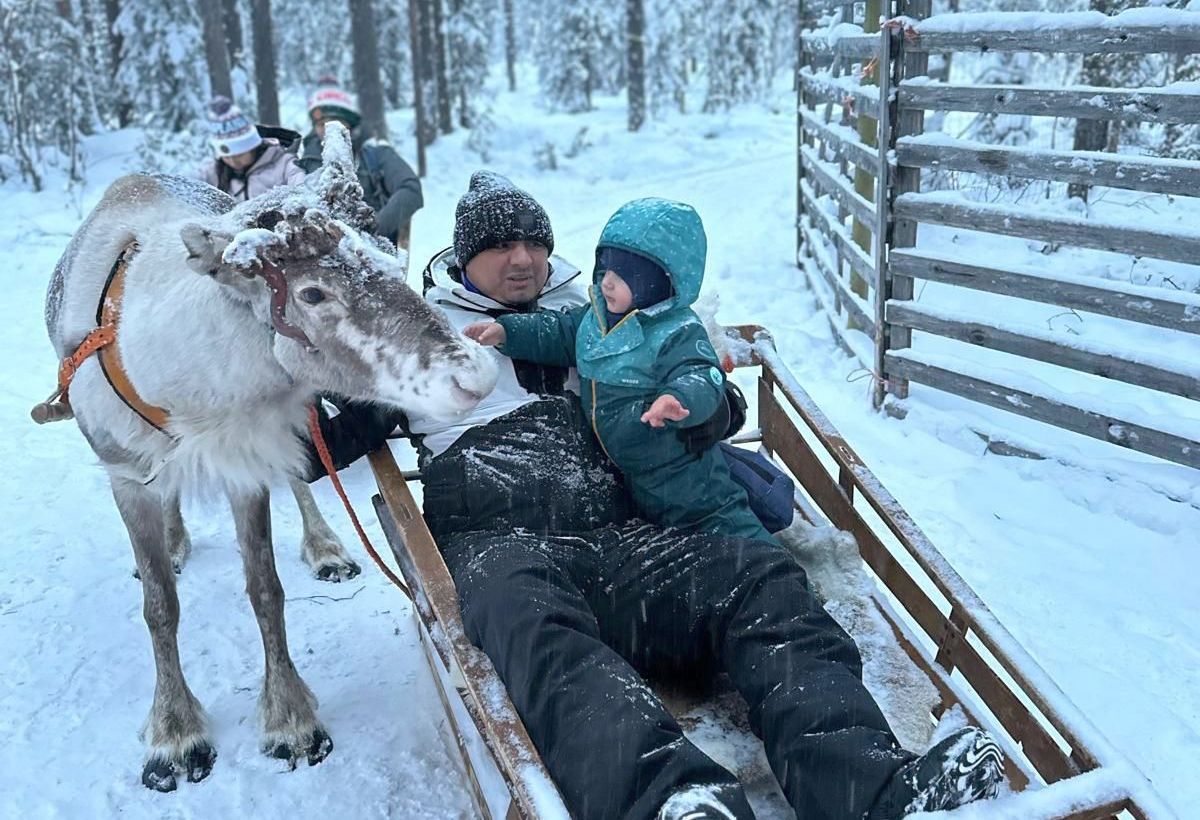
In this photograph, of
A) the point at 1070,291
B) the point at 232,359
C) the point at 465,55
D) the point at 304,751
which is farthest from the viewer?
the point at 465,55

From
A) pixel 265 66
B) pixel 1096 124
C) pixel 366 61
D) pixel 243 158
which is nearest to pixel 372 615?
pixel 243 158

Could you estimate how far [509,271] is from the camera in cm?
341

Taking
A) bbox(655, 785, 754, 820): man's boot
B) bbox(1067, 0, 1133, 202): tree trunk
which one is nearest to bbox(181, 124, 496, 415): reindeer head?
bbox(655, 785, 754, 820): man's boot

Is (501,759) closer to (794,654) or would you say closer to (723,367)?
(794,654)

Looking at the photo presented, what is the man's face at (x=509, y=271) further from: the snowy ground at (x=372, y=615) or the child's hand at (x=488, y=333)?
the snowy ground at (x=372, y=615)

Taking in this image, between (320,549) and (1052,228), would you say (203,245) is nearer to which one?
(320,549)

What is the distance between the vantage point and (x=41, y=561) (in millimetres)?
4445

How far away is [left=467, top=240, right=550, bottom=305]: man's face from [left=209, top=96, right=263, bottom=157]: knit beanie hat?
311 cm

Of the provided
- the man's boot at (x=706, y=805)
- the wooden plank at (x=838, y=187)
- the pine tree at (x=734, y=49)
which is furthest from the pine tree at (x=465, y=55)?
the man's boot at (x=706, y=805)

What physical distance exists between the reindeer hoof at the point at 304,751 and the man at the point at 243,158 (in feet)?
12.2

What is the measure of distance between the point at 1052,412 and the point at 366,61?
1563cm

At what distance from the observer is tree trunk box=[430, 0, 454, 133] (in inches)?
936

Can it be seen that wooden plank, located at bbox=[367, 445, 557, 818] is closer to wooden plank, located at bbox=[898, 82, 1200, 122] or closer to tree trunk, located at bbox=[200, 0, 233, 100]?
wooden plank, located at bbox=[898, 82, 1200, 122]

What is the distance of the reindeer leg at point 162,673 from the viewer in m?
3.12
